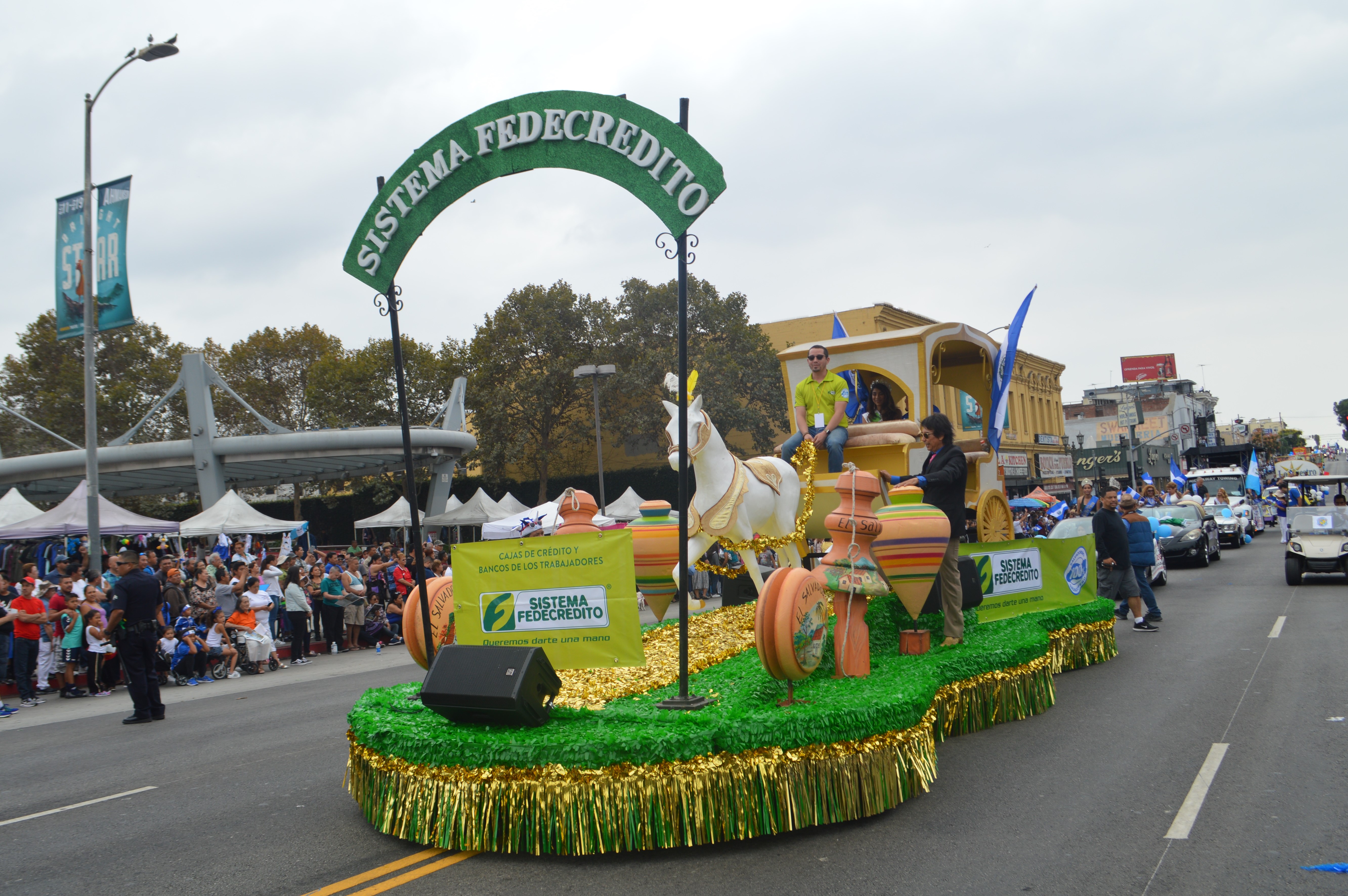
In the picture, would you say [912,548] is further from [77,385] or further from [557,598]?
[77,385]

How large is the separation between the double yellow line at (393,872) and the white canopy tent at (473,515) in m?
27.0

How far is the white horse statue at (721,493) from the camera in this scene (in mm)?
8539

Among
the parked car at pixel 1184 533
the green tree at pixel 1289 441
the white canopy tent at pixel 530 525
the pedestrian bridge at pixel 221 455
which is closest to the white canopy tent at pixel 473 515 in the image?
the pedestrian bridge at pixel 221 455

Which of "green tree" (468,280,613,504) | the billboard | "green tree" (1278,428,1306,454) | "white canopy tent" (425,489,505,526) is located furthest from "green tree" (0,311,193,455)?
"green tree" (1278,428,1306,454)

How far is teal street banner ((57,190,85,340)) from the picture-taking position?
16.4m

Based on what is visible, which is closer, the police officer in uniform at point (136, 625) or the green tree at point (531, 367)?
the police officer in uniform at point (136, 625)

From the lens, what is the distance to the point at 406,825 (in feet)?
17.3

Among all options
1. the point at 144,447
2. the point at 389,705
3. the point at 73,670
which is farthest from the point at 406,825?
the point at 144,447

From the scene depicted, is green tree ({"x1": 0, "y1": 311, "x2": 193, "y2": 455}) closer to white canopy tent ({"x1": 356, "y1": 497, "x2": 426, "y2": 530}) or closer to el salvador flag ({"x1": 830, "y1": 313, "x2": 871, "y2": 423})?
white canopy tent ({"x1": 356, "y1": 497, "x2": 426, "y2": 530})

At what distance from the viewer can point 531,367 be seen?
41438 millimetres

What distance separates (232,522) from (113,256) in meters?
8.45

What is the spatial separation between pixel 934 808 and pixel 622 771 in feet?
6.38

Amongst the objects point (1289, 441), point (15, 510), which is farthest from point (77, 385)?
point (1289, 441)

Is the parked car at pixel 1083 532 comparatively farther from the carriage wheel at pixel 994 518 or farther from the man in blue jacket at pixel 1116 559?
the carriage wheel at pixel 994 518
